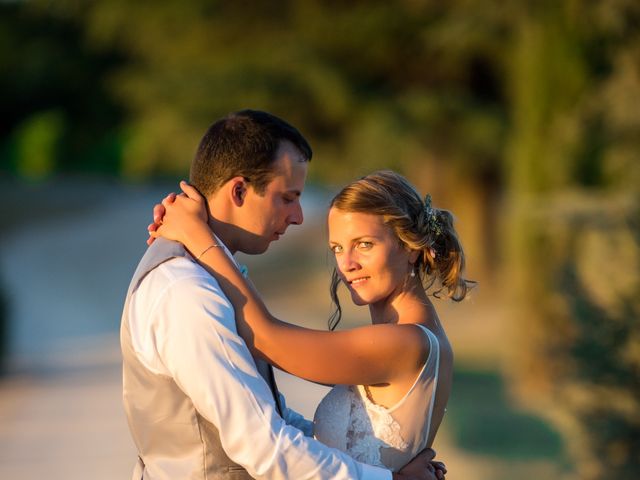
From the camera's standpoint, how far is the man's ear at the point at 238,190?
9.53 ft

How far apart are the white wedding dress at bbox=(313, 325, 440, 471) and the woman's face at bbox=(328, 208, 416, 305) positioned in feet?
0.68

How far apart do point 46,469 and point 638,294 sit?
16.0ft

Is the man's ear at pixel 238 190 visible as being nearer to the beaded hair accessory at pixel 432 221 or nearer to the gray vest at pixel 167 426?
the gray vest at pixel 167 426

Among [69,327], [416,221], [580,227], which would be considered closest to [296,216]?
[416,221]

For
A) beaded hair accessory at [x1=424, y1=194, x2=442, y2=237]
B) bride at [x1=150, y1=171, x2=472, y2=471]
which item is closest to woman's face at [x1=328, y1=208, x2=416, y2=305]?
bride at [x1=150, y1=171, x2=472, y2=471]

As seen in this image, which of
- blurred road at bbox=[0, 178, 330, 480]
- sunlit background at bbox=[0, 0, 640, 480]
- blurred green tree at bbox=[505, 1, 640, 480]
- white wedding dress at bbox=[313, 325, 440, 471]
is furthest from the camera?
blurred road at bbox=[0, 178, 330, 480]

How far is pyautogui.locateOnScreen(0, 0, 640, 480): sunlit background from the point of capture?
9.38 meters

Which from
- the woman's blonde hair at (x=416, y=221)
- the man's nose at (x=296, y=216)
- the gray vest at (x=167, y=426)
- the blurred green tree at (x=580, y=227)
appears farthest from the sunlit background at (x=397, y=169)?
the gray vest at (x=167, y=426)

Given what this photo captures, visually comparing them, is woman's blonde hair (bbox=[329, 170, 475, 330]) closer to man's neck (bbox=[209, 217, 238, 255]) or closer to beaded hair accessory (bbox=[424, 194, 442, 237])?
beaded hair accessory (bbox=[424, 194, 442, 237])

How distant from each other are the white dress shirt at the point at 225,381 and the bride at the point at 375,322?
125 millimetres

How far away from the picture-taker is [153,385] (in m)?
2.74

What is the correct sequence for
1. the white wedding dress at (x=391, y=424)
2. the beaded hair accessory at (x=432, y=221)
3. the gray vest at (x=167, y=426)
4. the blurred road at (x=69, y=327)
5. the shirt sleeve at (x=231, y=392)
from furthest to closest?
the blurred road at (x=69, y=327) < the beaded hair accessory at (x=432, y=221) < the white wedding dress at (x=391, y=424) < the gray vest at (x=167, y=426) < the shirt sleeve at (x=231, y=392)

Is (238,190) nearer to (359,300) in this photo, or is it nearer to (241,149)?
(241,149)

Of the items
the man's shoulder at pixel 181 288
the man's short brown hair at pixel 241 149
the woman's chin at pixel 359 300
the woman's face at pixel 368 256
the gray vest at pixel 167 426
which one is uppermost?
the man's short brown hair at pixel 241 149
